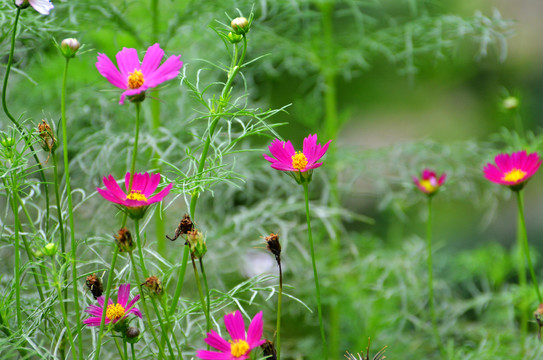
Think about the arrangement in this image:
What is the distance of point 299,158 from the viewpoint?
41 centimetres

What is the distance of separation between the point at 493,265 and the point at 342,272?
27cm

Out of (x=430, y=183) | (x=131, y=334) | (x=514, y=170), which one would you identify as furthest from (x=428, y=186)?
(x=131, y=334)

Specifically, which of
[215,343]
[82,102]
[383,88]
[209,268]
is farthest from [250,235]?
[383,88]

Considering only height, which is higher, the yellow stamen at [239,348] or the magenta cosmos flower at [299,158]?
the magenta cosmos flower at [299,158]

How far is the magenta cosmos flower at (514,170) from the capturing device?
0.51 m

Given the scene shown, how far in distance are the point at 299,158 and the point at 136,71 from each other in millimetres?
127

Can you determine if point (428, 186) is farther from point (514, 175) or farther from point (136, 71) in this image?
point (136, 71)

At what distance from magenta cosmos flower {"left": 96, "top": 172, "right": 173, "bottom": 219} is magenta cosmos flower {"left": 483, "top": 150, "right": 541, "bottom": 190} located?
305mm

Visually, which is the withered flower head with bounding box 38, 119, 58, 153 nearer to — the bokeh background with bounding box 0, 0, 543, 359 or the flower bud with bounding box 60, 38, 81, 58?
the flower bud with bounding box 60, 38, 81, 58

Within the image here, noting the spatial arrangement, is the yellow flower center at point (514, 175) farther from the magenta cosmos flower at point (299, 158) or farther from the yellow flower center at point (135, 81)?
the yellow flower center at point (135, 81)

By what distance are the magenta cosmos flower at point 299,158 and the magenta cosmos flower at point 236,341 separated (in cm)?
10

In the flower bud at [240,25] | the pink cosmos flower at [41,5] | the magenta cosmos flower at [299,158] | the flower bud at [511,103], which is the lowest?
the flower bud at [511,103]

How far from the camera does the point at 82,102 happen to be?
0.86 m

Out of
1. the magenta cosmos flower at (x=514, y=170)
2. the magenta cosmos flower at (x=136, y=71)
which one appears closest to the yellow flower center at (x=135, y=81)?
the magenta cosmos flower at (x=136, y=71)
